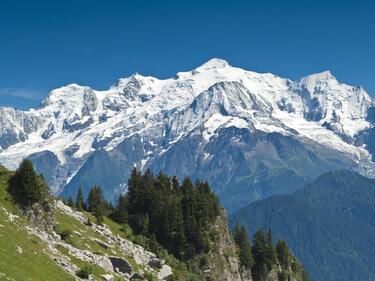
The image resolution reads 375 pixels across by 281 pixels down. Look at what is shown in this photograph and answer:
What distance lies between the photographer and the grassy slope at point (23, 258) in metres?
43.5

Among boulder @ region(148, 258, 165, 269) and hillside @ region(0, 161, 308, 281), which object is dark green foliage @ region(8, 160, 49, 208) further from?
boulder @ region(148, 258, 165, 269)

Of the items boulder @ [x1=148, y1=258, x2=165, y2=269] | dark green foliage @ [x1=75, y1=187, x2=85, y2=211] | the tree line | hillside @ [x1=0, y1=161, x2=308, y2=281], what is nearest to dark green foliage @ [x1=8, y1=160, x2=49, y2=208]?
hillside @ [x1=0, y1=161, x2=308, y2=281]

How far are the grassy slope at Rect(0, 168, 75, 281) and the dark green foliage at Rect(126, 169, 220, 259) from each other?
3792 centimetres

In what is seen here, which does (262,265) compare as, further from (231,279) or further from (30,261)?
(30,261)

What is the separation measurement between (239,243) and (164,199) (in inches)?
922

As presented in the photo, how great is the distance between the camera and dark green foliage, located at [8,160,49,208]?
58.2 metres

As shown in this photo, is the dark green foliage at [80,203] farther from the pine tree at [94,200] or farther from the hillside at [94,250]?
the hillside at [94,250]

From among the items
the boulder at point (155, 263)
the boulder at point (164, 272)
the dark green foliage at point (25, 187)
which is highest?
the dark green foliage at point (25, 187)

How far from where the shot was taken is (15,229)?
51.7 meters

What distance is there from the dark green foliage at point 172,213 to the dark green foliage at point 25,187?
31.6 metres

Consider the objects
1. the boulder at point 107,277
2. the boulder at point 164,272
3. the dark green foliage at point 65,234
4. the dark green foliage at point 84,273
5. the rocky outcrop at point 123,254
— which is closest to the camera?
the dark green foliage at point 84,273

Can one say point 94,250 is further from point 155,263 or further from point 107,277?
point 155,263

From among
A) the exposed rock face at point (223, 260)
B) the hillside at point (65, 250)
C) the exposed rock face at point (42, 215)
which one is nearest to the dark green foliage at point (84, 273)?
the hillside at point (65, 250)

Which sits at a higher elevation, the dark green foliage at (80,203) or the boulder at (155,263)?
the dark green foliage at (80,203)
